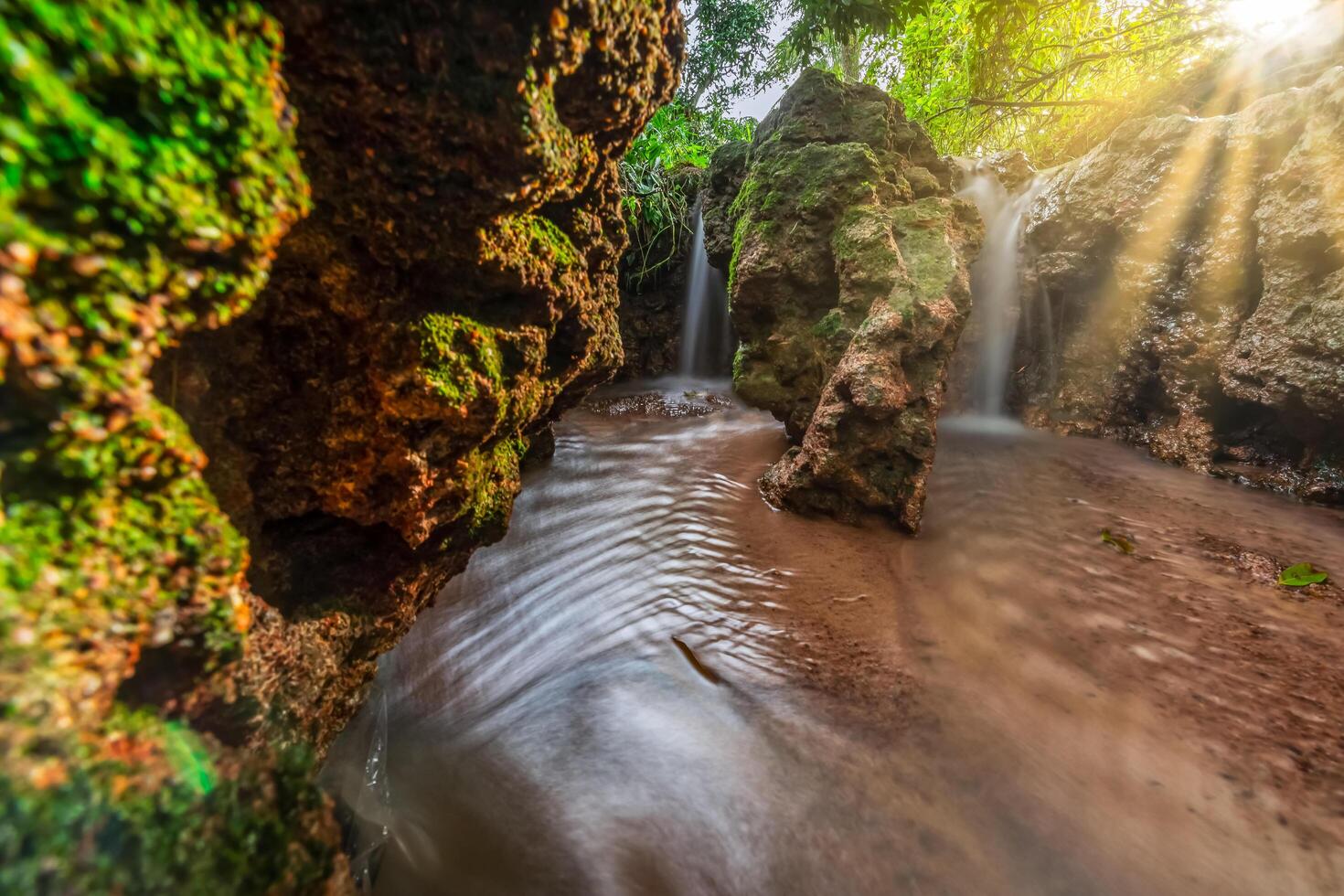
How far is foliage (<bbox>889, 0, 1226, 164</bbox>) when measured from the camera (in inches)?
228

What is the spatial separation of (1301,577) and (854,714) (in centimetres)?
270

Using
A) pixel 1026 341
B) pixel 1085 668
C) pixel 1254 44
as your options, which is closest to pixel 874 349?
pixel 1085 668

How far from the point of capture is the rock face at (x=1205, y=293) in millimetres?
4035

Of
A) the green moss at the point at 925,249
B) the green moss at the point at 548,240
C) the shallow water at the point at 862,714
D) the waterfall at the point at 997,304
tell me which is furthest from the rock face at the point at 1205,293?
the green moss at the point at 548,240

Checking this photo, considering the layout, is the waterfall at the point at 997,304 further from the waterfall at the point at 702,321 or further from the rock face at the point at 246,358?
the rock face at the point at 246,358

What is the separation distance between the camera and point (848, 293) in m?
3.64

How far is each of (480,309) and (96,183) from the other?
0.85 m

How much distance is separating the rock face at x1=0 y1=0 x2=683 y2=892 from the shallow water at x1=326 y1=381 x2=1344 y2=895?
0.63 meters

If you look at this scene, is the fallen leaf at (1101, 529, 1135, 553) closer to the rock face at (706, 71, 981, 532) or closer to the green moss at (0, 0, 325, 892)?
the rock face at (706, 71, 981, 532)

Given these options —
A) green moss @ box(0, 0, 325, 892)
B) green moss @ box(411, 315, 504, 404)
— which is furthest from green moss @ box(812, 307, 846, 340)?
green moss @ box(0, 0, 325, 892)

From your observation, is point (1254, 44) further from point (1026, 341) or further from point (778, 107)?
point (778, 107)

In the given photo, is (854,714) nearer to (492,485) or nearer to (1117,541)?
(492,485)

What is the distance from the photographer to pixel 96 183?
0.58m

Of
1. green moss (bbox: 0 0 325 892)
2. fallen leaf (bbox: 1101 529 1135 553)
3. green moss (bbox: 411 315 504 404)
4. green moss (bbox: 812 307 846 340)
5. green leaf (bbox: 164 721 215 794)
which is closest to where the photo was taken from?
green moss (bbox: 0 0 325 892)
